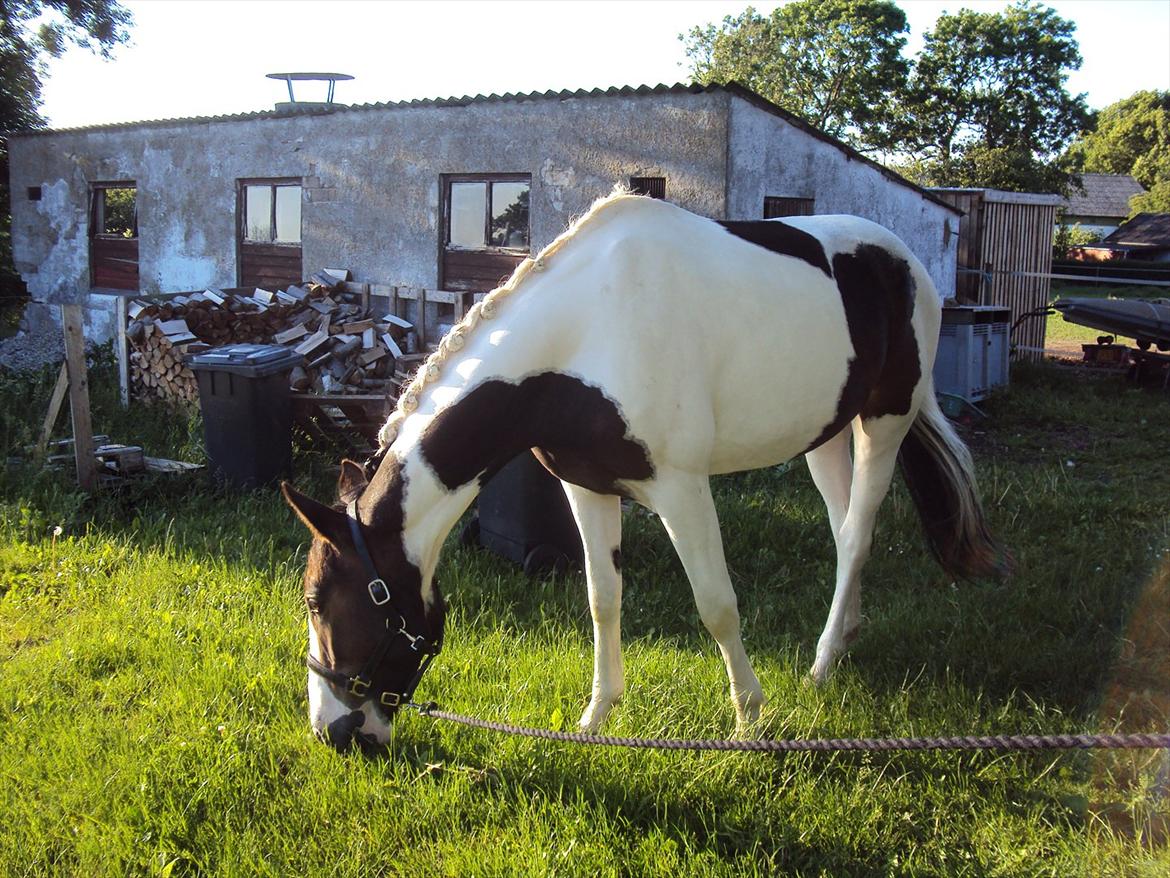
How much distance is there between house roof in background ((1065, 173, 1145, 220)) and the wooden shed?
41.2 m

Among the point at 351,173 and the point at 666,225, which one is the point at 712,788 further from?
the point at 351,173

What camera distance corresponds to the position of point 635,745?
2.98 meters

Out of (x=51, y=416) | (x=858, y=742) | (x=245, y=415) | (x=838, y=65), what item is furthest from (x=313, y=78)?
(x=838, y=65)

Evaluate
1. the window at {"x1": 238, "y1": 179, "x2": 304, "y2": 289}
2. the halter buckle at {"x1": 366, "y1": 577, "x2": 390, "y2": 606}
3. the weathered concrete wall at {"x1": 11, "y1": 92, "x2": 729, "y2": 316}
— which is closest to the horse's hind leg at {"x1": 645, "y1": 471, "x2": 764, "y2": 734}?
the halter buckle at {"x1": 366, "y1": 577, "x2": 390, "y2": 606}

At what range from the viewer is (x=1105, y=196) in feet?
168

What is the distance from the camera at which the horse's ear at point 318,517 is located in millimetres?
2805

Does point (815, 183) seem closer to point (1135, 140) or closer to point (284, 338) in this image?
point (284, 338)

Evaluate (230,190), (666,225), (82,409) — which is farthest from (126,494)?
(230,190)

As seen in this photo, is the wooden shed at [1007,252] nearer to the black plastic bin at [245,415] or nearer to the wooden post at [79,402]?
the black plastic bin at [245,415]

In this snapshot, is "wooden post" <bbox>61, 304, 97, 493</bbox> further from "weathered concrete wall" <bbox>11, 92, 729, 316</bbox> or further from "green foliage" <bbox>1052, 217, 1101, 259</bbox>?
"green foliage" <bbox>1052, 217, 1101, 259</bbox>

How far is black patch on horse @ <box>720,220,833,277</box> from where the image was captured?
3.76 meters

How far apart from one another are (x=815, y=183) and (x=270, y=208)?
7.52m

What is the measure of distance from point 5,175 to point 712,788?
20.6m

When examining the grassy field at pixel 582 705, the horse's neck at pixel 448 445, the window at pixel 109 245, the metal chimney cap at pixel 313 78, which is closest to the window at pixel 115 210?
the window at pixel 109 245
